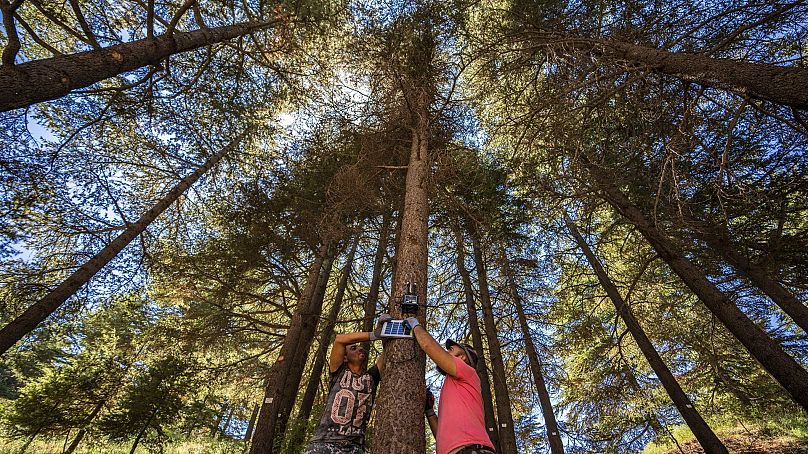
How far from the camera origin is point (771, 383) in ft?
29.7

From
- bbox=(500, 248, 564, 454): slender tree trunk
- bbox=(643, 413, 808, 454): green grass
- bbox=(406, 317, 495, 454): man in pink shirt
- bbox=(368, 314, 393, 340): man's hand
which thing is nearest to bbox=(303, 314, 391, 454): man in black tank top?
bbox=(368, 314, 393, 340): man's hand

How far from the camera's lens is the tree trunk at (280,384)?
5.64 meters

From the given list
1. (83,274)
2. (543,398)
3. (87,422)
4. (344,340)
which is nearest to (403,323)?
(344,340)

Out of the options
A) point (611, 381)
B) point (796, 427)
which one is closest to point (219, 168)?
point (611, 381)

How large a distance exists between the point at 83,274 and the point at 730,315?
39.6 feet

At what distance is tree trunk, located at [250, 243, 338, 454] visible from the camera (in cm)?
564

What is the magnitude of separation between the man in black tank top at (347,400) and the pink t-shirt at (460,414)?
0.86 meters

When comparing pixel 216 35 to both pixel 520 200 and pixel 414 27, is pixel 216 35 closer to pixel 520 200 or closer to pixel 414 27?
pixel 414 27

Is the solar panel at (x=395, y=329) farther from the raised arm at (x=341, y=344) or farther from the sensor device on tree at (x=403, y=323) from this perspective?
the raised arm at (x=341, y=344)

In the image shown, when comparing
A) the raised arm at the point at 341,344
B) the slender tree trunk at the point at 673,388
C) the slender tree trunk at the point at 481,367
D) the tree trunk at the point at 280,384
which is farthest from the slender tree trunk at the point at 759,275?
the tree trunk at the point at 280,384

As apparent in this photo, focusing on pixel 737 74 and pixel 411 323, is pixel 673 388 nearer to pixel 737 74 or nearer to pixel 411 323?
pixel 737 74

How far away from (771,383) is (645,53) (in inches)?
424

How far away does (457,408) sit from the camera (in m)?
2.75

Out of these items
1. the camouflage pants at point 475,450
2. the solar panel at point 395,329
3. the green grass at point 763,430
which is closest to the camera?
the camouflage pants at point 475,450
